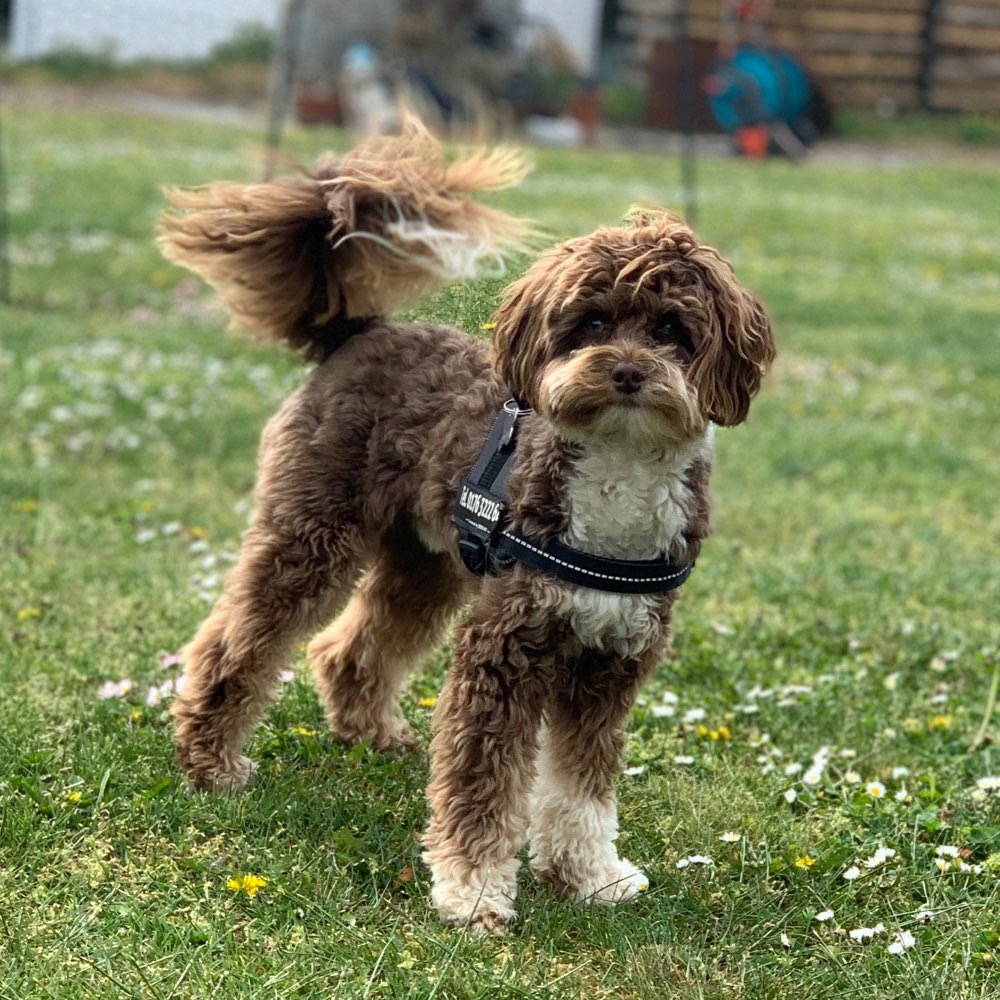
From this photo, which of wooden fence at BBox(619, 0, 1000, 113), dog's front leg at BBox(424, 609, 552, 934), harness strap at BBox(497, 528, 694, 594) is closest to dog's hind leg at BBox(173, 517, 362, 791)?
dog's front leg at BBox(424, 609, 552, 934)

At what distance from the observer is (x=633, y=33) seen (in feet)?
95.2

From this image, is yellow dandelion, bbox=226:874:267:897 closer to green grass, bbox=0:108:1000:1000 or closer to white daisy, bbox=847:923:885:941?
green grass, bbox=0:108:1000:1000

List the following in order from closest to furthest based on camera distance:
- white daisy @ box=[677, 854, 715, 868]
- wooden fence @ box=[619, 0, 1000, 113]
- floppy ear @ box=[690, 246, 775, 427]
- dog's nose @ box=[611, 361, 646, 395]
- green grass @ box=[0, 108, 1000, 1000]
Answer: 1. dog's nose @ box=[611, 361, 646, 395]
2. floppy ear @ box=[690, 246, 775, 427]
3. green grass @ box=[0, 108, 1000, 1000]
4. white daisy @ box=[677, 854, 715, 868]
5. wooden fence @ box=[619, 0, 1000, 113]

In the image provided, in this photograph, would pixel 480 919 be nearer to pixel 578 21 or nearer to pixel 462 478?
pixel 462 478

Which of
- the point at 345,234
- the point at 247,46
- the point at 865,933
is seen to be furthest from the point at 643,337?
the point at 247,46

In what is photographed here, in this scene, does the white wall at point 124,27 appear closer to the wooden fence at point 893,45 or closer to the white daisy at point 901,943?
the wooden fence at point 893,45

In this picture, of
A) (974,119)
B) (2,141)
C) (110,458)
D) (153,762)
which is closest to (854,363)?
(110,458)

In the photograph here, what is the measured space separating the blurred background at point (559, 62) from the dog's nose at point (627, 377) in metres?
16.0

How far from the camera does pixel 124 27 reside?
62.3 feet

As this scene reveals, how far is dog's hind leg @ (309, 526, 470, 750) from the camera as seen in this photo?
445 centimetres

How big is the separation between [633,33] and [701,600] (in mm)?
24984

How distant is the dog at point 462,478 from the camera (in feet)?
11.0

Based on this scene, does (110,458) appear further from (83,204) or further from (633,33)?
(633,33)

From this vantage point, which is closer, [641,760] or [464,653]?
[464,653]
